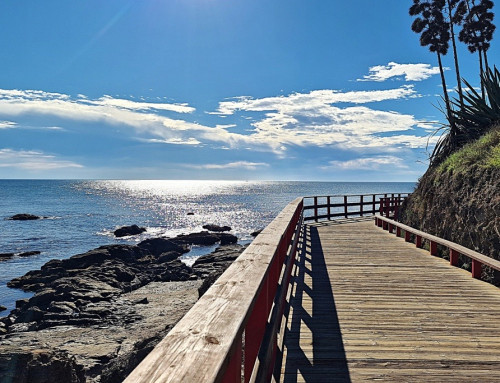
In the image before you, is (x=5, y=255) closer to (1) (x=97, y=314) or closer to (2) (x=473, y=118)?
(1) (x=97, y=314)

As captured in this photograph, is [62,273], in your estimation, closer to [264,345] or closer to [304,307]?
[304,307]

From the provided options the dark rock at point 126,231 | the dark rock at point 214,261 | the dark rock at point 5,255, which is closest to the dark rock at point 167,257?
the dark rock at point 214,261

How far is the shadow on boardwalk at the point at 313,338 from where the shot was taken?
352 centimetres

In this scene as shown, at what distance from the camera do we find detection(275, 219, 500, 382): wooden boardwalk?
3557 millimetres

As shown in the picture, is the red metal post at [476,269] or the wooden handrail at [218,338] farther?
the red metal post at [476,269]

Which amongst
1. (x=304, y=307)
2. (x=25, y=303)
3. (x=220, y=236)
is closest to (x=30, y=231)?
(x=220, y=236)

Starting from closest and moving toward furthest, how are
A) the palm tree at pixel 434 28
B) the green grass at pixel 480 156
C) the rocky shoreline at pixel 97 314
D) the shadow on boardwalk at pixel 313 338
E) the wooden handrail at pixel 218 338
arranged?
the wooden handrail at pixel 218 338 < the shadow on boardwalk at pixel 313 338 < the rocky shoreline at pixel 97 314 < the green grass at pixel 480 156 < the palm tree at pixel 434 28

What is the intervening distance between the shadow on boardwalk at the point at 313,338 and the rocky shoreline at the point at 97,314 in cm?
368

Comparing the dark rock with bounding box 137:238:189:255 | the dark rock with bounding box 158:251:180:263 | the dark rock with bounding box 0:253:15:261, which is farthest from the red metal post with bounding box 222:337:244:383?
the dark rock with bounding box 0:253:15:261

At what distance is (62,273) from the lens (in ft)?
67.4

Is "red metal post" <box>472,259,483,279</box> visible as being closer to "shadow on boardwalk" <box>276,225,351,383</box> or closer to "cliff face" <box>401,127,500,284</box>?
"cliff face" <box>401,127,500,284</box>

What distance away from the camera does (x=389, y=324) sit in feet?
15.6

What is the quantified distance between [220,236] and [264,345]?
3428 cm

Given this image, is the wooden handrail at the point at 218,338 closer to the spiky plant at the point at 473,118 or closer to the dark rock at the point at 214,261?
the spiky plant at the point at 473,118
